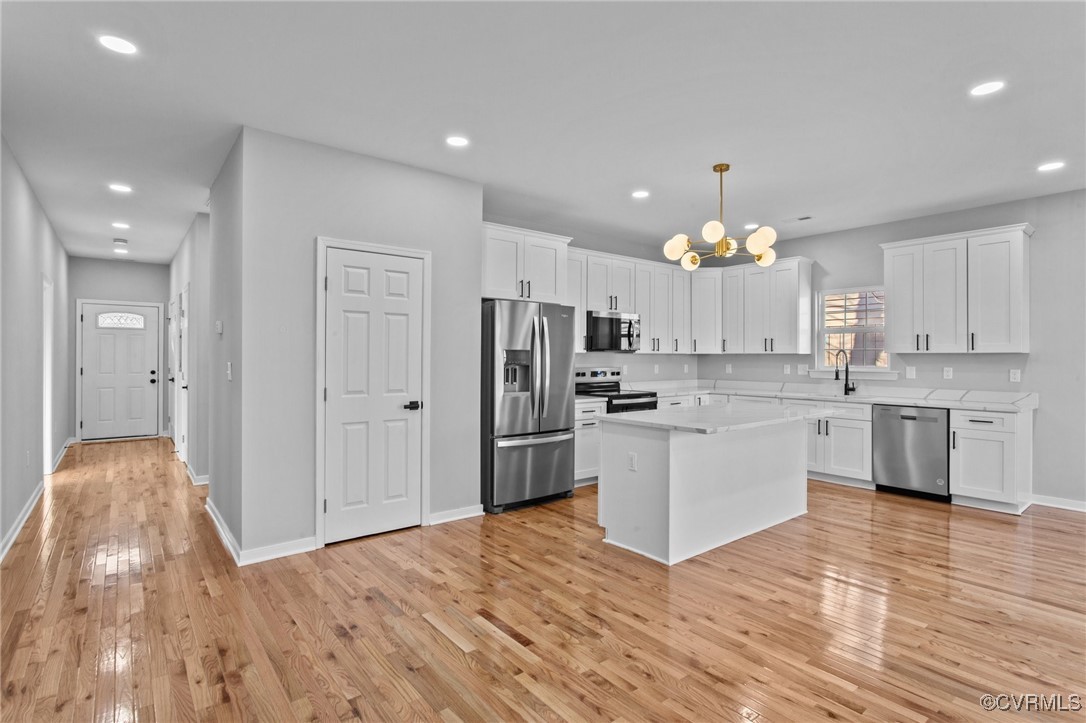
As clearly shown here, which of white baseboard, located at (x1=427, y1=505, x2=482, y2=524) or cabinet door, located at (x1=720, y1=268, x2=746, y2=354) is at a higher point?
cabinet door, located at (x1=720, y1=268, x2=746, y2=354)

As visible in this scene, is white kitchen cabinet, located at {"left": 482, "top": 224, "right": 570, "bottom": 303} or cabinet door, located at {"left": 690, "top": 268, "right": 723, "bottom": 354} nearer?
white kitchen cabinet, located at {"left": 482, "top": 224, "right": 570, "bottom": 303}

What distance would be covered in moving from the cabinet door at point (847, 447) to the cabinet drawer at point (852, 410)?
0.14ft

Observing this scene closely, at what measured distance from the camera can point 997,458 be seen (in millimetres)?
4750

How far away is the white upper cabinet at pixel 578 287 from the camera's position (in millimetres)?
6023

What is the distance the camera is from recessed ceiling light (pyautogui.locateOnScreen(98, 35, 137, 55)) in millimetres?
2586

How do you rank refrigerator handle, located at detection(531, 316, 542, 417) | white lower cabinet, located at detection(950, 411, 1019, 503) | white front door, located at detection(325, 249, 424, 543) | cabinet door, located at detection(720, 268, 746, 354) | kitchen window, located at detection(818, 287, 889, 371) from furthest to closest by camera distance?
cabinet door, located at detection(720, 268, 746, 354), kitchen window, located at detection(818, 287, 889, 371), refrigerator handle, located at detection(531, 316, 542, 417), white lower cabinet, located at detection(950, 411, 1019, 503), white front door, located at detection(325, 249, 424, 543)

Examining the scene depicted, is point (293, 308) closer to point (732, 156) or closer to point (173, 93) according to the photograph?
point (173, 93)

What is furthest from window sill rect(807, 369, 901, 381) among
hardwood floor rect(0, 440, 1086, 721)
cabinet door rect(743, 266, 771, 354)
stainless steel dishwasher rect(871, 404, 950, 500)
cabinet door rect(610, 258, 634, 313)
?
cabinet door rect(610, 258, 634, 313)

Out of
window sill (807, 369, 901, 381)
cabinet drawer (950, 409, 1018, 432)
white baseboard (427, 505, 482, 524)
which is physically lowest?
white baseboard (427, 505, 482, 524)

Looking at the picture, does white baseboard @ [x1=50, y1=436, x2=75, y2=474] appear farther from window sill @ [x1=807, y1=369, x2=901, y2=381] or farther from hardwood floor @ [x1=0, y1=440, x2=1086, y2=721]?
window sill @ [x1=807, y1=369, x2=901, y2=381]

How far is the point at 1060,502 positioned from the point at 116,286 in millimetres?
11744

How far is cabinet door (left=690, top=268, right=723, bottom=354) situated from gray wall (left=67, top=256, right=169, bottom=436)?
8052 mm

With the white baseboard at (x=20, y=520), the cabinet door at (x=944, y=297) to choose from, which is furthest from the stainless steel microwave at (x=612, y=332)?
the white baseboard at (x=20, y=520)

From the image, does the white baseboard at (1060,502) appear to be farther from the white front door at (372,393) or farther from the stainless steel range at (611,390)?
the white front door at (372,393)
